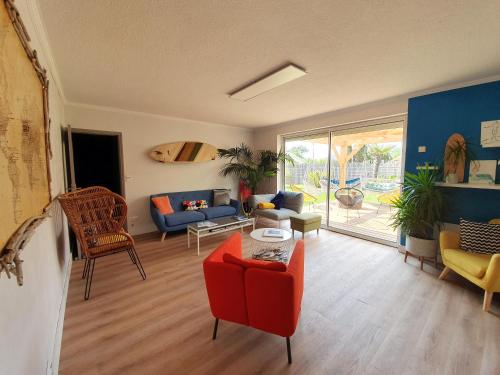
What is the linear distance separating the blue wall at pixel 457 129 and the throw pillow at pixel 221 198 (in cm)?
349

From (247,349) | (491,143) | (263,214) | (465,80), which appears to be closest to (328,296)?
(247,349)

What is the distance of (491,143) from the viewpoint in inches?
100.0

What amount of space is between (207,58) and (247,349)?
2.57 meters

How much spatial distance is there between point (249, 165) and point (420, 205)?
147 inches

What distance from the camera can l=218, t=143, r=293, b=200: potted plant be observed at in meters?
5.36

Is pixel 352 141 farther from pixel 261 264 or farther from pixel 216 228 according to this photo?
pixel 261 264

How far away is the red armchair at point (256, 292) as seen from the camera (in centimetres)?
138

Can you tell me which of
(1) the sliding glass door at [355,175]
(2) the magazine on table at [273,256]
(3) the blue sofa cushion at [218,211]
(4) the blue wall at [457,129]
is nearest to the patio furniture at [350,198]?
(1) the sliding glass door at [355,175]

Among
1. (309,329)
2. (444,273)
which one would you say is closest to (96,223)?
(309,329)

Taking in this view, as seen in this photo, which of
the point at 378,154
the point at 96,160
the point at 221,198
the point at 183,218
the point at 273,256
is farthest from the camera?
the point at 221,198

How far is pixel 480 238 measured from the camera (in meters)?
2.36

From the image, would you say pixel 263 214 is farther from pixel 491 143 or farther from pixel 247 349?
pixel 491 143

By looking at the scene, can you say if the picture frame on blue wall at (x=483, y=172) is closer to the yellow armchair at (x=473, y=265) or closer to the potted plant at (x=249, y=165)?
the yellow armchair at (x=473, y=265)

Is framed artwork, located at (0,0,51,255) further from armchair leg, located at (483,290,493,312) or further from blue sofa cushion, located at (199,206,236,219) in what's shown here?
armchair leg, located at (483,290,493,312)
